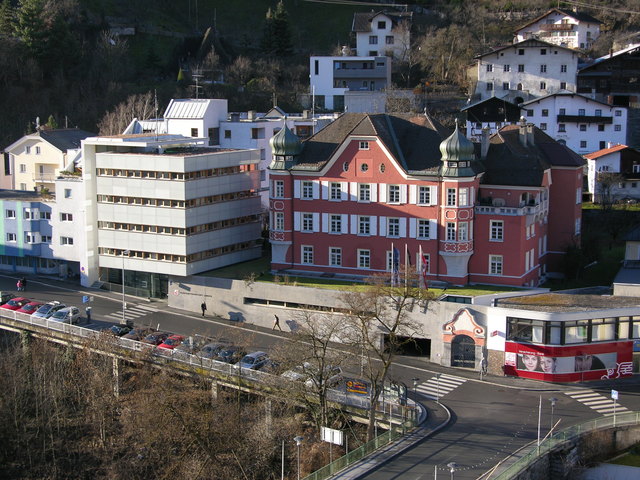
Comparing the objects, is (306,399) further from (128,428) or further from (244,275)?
(244,275)

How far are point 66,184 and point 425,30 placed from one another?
66008 millimetres

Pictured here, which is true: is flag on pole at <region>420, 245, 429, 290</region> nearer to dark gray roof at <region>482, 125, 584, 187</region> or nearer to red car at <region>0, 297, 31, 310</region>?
dark gray roof at <region>482, 125, 584, 187</region>

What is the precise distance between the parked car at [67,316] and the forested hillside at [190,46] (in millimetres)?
43182

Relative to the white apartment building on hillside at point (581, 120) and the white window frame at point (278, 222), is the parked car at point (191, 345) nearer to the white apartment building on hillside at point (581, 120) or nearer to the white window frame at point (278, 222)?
the white window frame at point (278, 222)

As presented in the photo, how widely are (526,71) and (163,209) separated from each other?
5316cm

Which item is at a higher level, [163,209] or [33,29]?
[33,29]

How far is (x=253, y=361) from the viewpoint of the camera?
61000 mm

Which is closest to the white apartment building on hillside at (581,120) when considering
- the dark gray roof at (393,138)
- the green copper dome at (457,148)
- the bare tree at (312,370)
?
the dark gray roof at (393,138)

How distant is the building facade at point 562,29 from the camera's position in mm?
123875

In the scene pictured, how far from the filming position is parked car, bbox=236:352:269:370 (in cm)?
6056

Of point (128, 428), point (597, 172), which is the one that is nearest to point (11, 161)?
point (128, 428)

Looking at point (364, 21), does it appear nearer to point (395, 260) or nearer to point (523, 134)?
point (523, 134)

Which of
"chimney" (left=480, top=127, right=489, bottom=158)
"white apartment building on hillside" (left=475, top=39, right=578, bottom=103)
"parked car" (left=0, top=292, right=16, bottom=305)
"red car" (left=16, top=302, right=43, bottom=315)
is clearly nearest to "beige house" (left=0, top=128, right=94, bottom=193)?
"parked car" (left=0, top=292, right=16, bottom=305)

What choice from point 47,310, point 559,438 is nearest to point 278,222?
point 47,310
